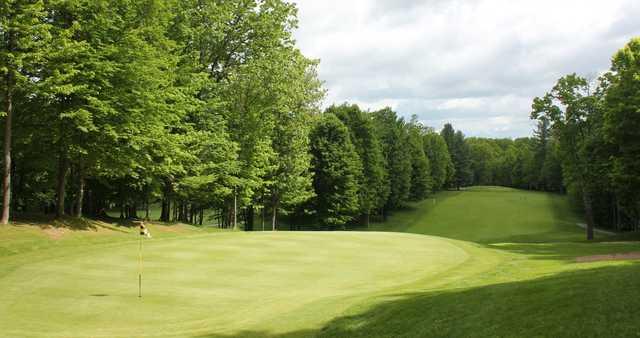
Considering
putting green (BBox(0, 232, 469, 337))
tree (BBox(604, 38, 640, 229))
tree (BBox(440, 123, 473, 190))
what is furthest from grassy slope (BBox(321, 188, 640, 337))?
tree (BBox(440, 123, 473, 190))

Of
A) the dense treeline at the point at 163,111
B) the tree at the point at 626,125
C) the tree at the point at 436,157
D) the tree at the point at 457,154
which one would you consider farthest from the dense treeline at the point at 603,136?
the tree at the point at 457,154

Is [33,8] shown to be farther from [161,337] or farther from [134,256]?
[161,337]

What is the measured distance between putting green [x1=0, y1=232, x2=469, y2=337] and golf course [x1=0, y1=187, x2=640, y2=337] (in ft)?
0.17

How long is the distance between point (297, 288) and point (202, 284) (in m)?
3.37

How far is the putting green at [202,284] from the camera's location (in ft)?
44.1

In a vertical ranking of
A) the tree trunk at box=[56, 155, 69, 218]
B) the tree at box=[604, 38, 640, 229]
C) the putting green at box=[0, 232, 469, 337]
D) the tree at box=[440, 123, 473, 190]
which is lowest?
the putting green at box=[0, 232, 469, 337]

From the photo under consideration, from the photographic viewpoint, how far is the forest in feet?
95.7

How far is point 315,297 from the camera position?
17016mm

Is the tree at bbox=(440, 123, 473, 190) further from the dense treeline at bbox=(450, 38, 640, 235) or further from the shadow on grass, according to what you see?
the shadow on grass

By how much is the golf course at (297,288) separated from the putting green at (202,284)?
0.17 ft

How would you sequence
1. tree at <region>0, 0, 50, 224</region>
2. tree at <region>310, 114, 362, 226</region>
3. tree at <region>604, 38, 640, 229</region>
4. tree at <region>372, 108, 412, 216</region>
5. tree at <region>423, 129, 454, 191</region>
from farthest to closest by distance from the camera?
1. tree at <region>423, 129, 454, 191</region>
2. tree at <region>372, 108, 412, 216</region>
3. tree at <region>310, 114, 362, 226</region>
4. tree at <region>604, 38, 640, 229</region>
5. tree at <region>0, 0, 50, 224</region>

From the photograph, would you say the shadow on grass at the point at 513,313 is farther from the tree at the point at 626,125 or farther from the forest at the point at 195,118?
the tree at the point at 626,125

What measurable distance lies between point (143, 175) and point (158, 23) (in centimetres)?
1109

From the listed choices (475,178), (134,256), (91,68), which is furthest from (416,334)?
(475,178)
